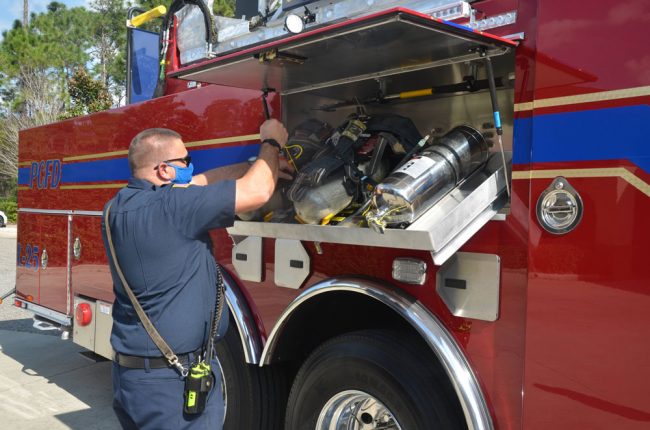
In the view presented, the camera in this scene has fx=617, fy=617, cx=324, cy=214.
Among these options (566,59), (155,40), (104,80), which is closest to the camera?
(566,59)

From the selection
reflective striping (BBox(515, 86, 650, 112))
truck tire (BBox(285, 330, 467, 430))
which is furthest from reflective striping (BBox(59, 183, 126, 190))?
reflective striping (BBox(515, 86, 650, 112))

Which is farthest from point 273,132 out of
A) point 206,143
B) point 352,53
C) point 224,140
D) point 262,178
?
point 206,143

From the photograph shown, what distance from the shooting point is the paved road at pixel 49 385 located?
14.5ft

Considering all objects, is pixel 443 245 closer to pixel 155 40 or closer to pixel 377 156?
pixel 377 156

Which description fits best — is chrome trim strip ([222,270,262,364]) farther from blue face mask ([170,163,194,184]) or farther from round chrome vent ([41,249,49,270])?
round chrome vent ([41,249,49,270])

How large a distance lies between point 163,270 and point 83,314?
2.56 metres

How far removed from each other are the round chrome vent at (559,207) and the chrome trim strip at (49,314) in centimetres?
392

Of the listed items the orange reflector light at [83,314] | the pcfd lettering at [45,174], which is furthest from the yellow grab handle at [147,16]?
the orange reflector light at [83,314]

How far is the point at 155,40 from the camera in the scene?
4.84 metres

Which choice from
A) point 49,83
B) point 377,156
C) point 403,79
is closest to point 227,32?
point 403,79

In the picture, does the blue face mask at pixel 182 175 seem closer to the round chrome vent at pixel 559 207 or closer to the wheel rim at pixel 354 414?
the wheel rim at pixel 354 414

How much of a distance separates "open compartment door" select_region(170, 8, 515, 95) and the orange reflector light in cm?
228

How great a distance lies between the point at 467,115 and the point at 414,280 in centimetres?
78

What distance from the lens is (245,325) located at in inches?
118
